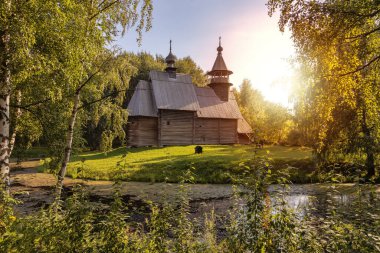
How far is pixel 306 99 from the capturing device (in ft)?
29.3

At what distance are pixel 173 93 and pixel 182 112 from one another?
96.5 inches

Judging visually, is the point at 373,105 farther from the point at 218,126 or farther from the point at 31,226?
the point at 218,126

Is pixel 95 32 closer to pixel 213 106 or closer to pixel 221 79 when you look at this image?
pixel 213 106

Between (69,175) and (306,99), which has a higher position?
(306,99)

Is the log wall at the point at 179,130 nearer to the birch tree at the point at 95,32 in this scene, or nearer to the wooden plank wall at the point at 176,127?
the wooden plank wall at the point at 176,127

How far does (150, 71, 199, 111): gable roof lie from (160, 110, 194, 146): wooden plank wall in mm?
879

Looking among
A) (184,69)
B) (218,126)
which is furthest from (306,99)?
(184,69)

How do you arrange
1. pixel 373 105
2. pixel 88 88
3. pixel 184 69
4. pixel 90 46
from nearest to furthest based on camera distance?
pixel 90 46 → pixel 373 105 → pixel 88 88 → pixel 184 69

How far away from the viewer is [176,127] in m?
31.2

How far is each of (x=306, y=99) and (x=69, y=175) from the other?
15.1 metres

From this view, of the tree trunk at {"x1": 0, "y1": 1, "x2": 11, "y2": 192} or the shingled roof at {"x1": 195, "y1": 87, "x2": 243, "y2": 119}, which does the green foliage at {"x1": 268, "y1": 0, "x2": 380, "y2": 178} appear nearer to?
the tree trunk at {"x1": 0, "y1": 1, "x2": 11, "y2": 192}

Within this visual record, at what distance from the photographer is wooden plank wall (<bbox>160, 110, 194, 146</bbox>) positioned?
30.3m

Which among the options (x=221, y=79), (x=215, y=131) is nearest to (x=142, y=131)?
(x=215, y=131)

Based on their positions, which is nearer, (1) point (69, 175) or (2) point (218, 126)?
(1) point (69, 175)
